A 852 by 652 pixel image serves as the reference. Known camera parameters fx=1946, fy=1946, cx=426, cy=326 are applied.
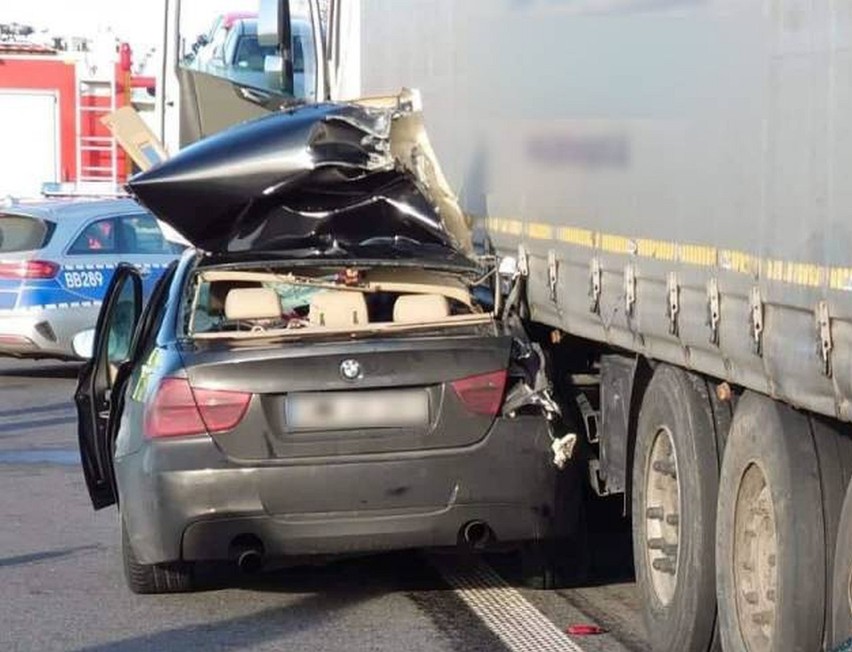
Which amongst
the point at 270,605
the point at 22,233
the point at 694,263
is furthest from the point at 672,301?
the point at 22,233

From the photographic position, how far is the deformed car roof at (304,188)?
8688 millimetres

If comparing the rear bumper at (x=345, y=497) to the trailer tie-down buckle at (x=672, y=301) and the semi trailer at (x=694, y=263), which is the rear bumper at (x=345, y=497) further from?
the trailer tie-down buckle at (x=672, y=301)

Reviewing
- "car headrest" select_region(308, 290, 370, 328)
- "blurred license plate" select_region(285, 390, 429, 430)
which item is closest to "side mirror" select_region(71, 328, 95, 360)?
Answer: "car headrest" select_region(308, 290, 370, 328)

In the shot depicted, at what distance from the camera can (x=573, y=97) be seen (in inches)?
283

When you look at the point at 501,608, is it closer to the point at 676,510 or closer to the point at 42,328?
the point at 676,510

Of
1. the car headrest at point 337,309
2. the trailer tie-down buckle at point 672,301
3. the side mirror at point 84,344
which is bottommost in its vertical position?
the side mirror at point 84,344

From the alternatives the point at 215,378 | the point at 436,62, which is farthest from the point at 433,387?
the point at 436,62

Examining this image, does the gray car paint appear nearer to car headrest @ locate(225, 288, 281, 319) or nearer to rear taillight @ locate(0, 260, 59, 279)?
car headrest @ locate(225, 288, 281, 319)

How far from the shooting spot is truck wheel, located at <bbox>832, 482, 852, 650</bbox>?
5.22 meters

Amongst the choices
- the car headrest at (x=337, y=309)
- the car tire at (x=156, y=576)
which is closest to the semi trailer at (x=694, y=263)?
the car headrest at (x=337, y=309)

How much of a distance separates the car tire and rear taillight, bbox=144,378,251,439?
848mm

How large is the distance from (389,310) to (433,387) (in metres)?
1.04

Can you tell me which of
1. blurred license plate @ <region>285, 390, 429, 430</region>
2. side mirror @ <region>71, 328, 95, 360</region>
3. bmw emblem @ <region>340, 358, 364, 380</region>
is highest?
bmw emblem @ <region>340, 358, 364, 380</region>

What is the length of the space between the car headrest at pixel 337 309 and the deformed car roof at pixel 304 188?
0.54 metres
